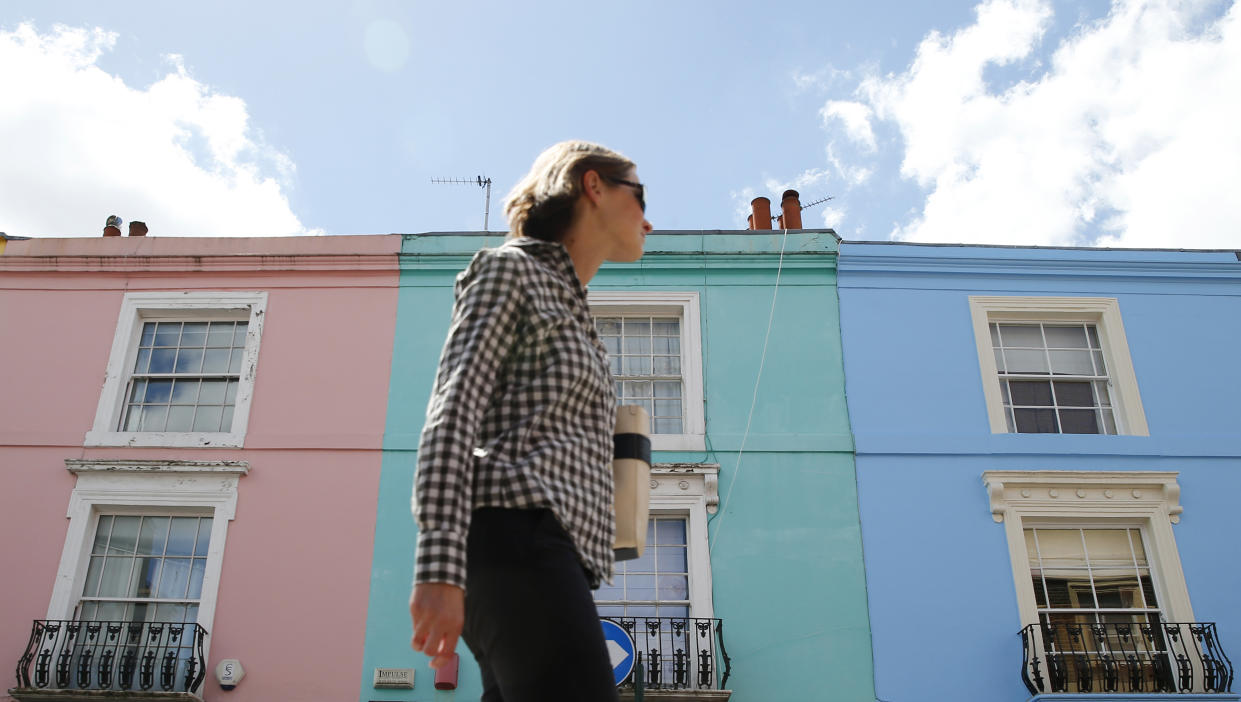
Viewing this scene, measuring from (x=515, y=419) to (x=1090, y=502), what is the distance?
8578 mm

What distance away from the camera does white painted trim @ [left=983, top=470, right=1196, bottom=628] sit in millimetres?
9016

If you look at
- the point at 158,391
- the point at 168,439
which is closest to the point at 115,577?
the point at 168,439

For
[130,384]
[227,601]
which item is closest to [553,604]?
[227,601]

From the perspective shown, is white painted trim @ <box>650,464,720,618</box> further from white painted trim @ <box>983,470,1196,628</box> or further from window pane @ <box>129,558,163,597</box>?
window pane @ <box>129,558,163,597</box>

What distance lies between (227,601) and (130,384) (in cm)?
268

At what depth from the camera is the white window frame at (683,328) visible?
9.43 meters

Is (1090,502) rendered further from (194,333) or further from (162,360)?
(162,360)

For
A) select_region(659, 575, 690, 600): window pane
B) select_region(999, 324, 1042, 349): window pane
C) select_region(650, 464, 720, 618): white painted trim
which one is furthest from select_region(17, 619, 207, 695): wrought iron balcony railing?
select_region(999, 324, 1042, 349): window pane

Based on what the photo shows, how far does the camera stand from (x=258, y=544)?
9109 millimetres

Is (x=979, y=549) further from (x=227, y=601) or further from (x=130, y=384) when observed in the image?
(x=130, y=384)

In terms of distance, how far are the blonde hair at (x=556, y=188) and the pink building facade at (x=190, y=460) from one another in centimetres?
731

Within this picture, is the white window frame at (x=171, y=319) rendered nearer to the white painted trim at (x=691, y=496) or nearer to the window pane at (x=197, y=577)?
the window pane at (x=197, y=577)

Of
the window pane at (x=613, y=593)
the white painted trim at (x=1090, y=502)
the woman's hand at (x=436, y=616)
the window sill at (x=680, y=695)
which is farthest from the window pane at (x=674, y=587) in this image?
the woman's hand at (x=436, y=616)

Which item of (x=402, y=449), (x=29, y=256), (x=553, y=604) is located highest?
(x=29, y=256)
